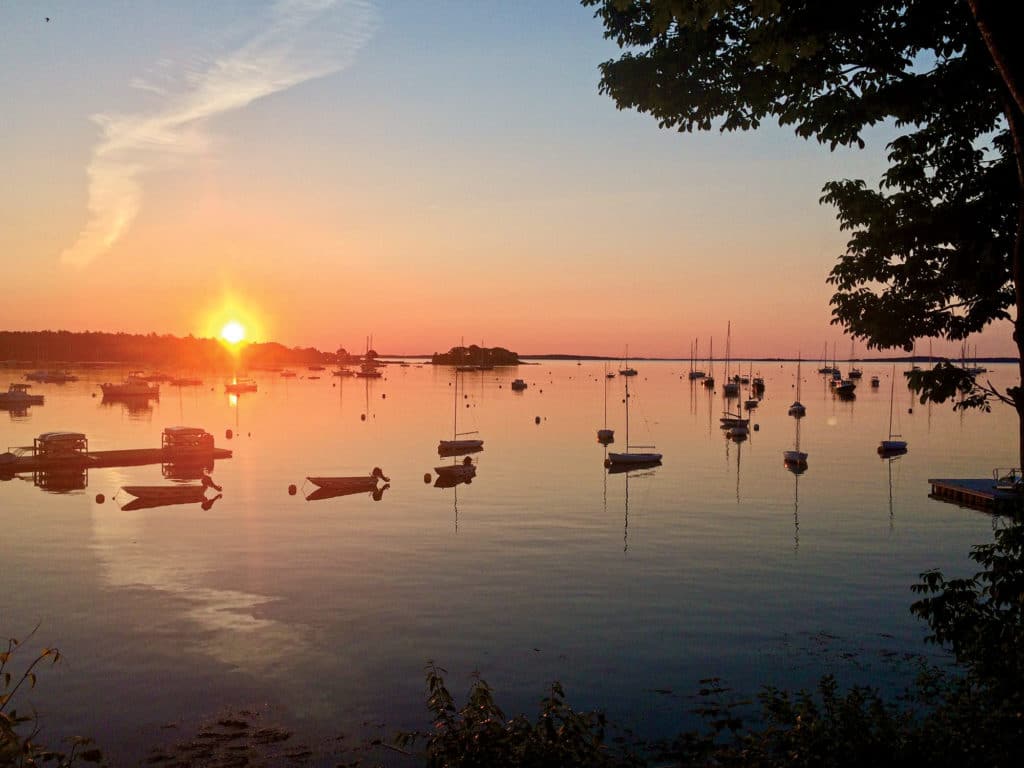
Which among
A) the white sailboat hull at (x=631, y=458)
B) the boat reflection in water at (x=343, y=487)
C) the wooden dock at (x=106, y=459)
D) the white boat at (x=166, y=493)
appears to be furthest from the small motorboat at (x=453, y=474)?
the wooden dock at (x=106, y=459)

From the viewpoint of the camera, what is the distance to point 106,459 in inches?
3164

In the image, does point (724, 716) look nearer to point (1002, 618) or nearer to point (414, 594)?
point (1002, 618)

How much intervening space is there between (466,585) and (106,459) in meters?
55.6

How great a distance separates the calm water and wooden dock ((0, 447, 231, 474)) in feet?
6.26

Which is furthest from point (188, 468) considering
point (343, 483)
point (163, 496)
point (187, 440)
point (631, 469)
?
point (631, 469)

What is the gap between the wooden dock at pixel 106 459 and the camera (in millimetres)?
74500

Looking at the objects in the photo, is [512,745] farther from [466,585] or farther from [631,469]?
[631,469]

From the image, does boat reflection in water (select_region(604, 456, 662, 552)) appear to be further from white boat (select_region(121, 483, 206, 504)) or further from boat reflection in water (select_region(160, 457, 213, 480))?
boat reflection in water (select_region(160, 457, 213, 480))

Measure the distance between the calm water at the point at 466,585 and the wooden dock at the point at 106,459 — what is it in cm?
191

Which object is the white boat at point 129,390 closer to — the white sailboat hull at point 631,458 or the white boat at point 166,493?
the white boat at point 166,493

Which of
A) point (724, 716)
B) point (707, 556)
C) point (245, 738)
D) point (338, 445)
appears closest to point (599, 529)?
point (707, 556)

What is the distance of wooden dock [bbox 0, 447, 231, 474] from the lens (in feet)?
244

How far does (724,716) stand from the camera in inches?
912

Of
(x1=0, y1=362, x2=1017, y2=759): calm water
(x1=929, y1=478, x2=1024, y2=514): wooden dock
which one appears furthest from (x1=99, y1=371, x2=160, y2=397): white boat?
(x1=929, y1=478, x2=1024, y2=514): wooden dock
